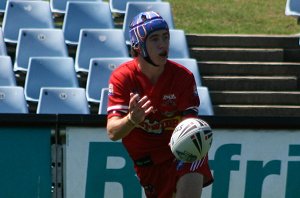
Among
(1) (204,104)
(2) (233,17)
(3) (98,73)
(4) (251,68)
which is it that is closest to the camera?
(1) (204,104)

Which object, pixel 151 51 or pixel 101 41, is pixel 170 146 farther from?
pixel 101 41

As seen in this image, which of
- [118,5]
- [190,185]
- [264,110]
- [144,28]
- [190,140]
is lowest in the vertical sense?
[264,110]

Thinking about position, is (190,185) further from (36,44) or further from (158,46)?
(36,44)

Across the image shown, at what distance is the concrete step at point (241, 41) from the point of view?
14.4m

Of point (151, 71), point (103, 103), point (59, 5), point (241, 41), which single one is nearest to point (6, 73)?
point (103, 103)

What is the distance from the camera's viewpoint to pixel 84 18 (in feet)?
45.4

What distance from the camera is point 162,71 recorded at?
7.90 metres

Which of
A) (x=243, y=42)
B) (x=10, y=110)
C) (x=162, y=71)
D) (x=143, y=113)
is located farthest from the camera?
(x=243, y=42)

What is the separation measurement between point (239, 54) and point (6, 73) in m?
3.72

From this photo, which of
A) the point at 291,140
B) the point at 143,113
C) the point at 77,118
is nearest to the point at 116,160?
the point at 77,118

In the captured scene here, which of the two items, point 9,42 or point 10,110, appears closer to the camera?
point 10,110

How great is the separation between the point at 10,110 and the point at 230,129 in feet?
9.33

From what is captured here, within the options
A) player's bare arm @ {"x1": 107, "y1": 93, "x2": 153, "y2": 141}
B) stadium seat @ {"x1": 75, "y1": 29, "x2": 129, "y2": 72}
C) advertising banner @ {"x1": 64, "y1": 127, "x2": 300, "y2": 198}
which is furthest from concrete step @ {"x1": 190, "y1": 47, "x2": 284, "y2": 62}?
player's bare arm @ {"x1": 107, "y1": 93, "x2": 153, "y2": 141}

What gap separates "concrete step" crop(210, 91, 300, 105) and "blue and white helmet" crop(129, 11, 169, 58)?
582cm
